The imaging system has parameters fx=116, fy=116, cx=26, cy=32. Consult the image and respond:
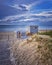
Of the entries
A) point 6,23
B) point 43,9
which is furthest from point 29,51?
point 43,9

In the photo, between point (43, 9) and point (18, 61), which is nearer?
point (18, 61)

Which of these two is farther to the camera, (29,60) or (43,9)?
(43,9)

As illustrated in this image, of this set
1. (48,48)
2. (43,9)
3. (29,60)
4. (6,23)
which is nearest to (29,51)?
(29,60)

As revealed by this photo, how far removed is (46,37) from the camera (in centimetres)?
145

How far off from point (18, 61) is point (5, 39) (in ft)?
1.03

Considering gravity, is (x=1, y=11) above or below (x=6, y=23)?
above

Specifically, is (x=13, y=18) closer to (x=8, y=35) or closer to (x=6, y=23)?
(x=6, y=23)

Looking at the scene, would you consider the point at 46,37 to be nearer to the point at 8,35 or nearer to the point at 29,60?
the point at 29,60

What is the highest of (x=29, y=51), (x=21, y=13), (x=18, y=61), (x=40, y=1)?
(x=40, y=1)

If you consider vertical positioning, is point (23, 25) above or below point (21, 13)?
below

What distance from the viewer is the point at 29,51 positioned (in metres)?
1.42

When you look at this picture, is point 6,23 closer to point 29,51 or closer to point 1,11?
point 1,11

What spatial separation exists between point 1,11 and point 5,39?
36 centimetres

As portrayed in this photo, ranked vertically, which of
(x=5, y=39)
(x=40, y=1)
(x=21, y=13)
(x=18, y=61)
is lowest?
(x=18, y=61)
